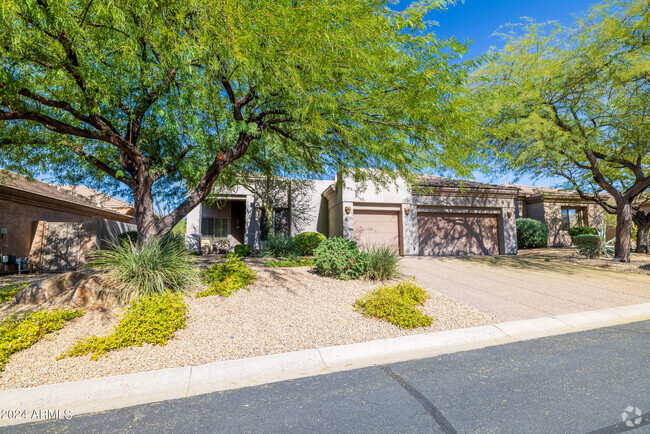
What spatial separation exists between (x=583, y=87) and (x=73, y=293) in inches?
647

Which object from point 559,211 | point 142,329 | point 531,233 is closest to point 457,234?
point 531,233

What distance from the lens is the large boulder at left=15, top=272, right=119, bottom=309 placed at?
17.6 feet

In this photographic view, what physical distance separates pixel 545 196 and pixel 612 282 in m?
13.6

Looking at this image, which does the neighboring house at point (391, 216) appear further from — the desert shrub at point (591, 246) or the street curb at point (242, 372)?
the street curb at point (242, 372)

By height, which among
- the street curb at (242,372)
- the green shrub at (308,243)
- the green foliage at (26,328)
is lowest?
the street curb at (242,372)

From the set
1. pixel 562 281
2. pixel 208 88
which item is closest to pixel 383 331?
pixel 208 88

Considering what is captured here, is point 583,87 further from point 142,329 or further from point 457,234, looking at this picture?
point 142,329

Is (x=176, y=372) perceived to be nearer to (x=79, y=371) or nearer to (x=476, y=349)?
(x=79, y=371)

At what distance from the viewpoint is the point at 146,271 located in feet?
18.6

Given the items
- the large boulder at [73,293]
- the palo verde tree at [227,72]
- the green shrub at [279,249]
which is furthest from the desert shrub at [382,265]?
the green shrub at [279,249]

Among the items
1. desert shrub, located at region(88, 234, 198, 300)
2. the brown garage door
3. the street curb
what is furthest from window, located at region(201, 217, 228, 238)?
the street curb

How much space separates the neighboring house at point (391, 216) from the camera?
14906mm

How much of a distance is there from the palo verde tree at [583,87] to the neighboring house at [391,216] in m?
4.27

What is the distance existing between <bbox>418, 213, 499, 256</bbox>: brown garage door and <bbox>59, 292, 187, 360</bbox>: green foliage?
525 inches
